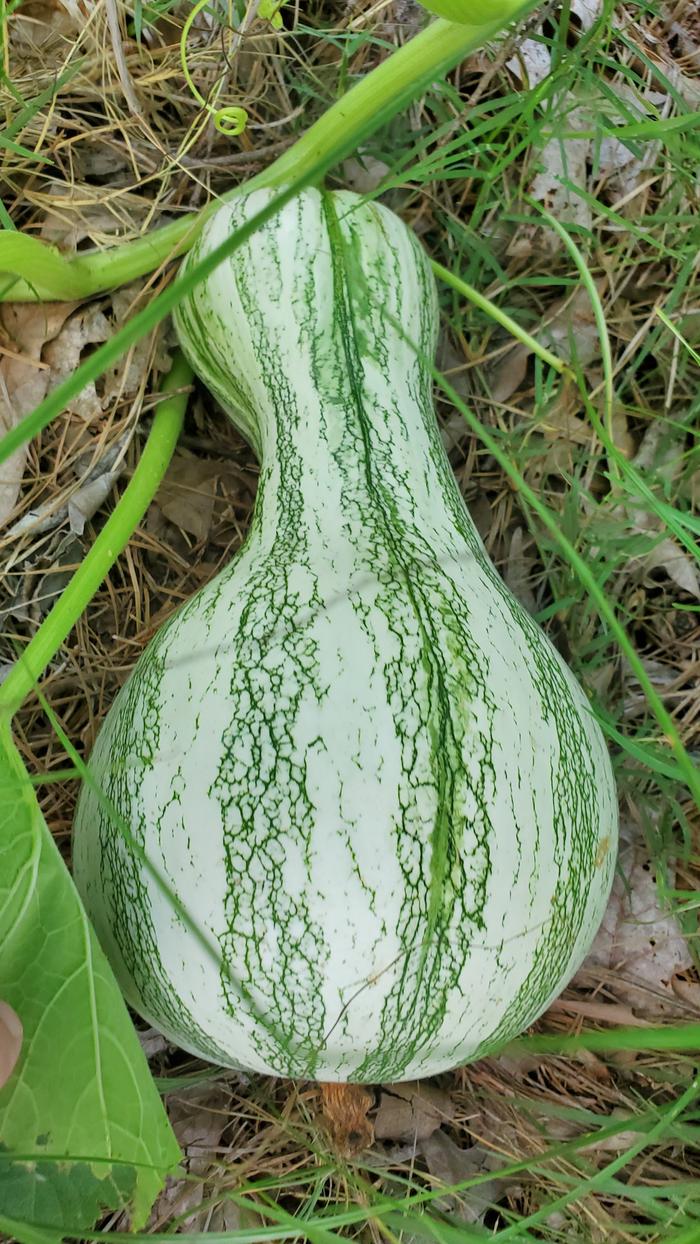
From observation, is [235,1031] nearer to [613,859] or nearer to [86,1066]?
[86,1066]

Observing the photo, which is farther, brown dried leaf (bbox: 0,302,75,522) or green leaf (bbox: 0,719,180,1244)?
brown dried leaf (bbox: 0,302,75,522)

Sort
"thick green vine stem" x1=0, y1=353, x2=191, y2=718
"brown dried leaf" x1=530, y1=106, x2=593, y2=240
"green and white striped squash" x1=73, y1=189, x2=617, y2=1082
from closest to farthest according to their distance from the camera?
1. "green and white striped squash" x1=73, y1=189, x2=617, y2=1082
2. "thick green vine stem" x1=0, y1=353, x2=191, y2=718
3. "brown dried leaf" x1=530, y1=106, x2=593, y2=240

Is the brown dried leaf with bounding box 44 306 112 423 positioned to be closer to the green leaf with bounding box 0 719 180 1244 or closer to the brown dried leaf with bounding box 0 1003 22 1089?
the green leaf with bounding box 0 719 180 1244

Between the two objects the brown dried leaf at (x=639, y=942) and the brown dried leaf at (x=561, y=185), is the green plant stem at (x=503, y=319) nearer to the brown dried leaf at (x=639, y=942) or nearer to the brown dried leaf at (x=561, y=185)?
the brown dried leaf at (x=561, y=185)

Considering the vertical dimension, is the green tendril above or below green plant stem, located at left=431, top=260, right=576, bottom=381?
above

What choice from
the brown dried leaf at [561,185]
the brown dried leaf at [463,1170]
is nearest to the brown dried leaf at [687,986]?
the brown dried leaf at [463,1170]

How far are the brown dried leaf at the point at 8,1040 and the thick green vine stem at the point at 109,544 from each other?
342 millimetres

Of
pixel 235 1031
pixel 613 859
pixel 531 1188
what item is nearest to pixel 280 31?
pixel 613 859

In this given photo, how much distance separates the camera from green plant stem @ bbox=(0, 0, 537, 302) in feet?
4.09

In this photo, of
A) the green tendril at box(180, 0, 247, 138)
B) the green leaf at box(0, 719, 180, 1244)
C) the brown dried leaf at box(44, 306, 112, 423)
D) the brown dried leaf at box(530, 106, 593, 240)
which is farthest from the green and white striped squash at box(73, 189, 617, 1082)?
the brown dried leaf at box(530, 106, 593, 240)

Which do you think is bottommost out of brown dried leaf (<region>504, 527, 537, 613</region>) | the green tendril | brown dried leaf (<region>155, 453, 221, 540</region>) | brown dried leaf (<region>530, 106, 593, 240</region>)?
brown dried leaf (<region>504, 527, 537, 613</region>)

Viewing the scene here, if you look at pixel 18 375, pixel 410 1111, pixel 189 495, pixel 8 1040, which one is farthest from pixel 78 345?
pixel 410 1111

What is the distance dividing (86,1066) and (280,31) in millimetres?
1466

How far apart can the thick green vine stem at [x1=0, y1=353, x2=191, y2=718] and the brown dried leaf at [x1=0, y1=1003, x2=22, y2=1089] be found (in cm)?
34
